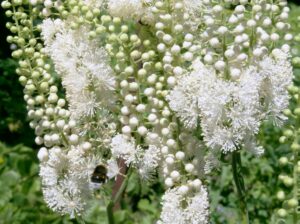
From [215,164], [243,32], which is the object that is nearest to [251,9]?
[243,32]

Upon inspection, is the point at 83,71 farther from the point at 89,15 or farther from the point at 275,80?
the point at 275,80

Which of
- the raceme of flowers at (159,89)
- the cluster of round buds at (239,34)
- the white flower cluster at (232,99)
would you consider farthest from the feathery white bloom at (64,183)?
the cluster of round buds at (239,34)

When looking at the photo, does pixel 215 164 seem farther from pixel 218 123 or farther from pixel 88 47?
pixel 88 47

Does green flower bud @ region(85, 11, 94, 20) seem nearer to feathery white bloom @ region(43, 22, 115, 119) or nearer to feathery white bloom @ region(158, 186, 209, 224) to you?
feathery white bloom @ region(43, 22, 115, 119)

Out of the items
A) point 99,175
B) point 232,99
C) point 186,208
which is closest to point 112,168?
point 99,175

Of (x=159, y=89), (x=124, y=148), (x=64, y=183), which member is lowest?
(x=64, y=183)

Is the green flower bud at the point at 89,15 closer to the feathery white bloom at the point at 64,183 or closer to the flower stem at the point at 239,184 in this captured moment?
the feathery white bloom at the point at 64,183

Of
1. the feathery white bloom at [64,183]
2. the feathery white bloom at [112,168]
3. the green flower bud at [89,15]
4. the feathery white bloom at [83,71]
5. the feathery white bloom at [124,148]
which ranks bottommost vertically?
the feathery white bloom at [64,183]
